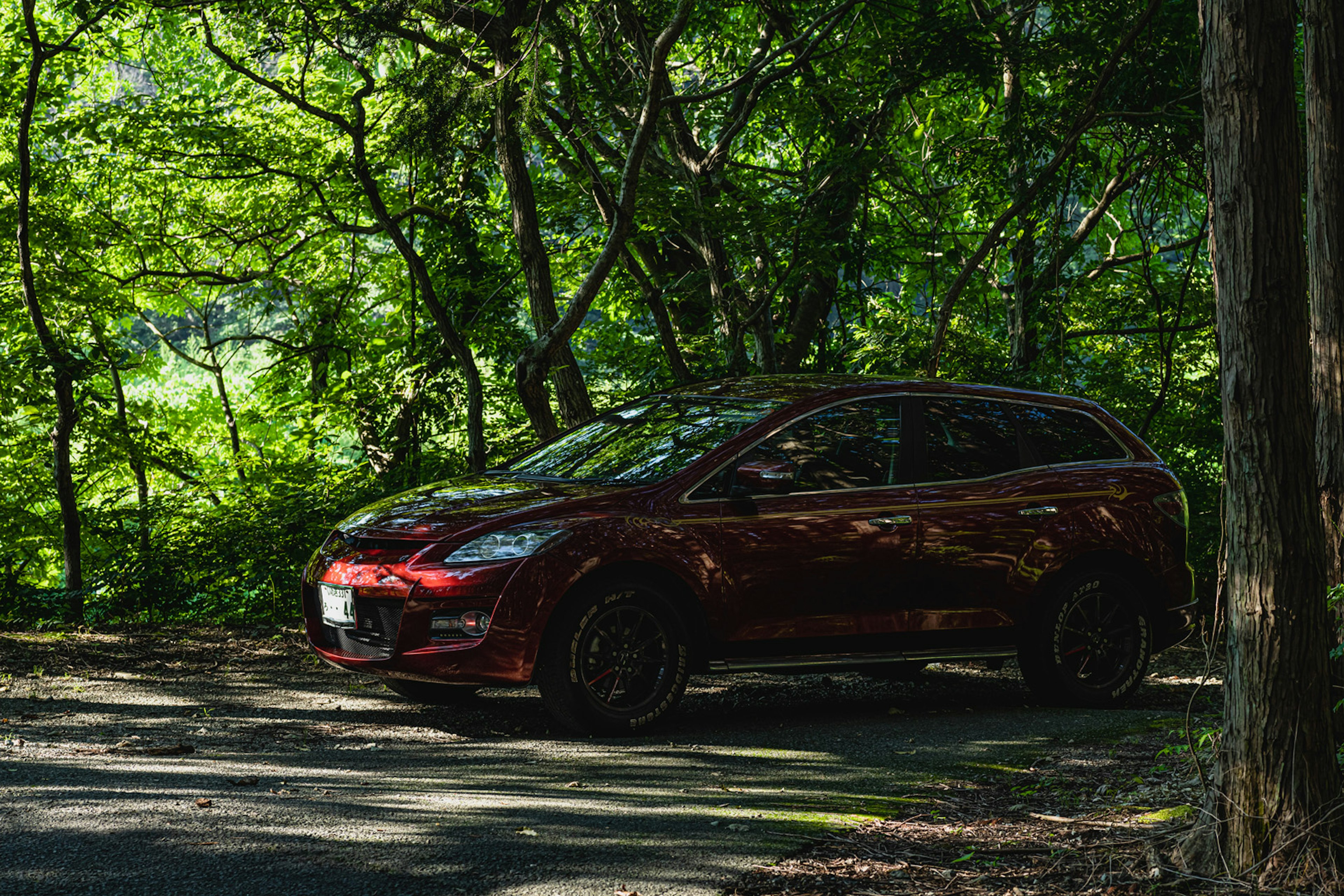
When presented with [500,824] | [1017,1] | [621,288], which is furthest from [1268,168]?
[621,288]

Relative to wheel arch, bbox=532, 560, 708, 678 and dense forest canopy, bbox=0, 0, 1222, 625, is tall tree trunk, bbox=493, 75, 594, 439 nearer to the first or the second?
dense forest canopy, bbox=0, 0, 1222, 625

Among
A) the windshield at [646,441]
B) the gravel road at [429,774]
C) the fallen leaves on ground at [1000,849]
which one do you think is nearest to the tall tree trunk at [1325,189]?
the fallen leaves on ground at [1000,849]

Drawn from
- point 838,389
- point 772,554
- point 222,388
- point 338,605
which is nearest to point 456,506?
point 338,605

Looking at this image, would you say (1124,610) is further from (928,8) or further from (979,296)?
(979,296)

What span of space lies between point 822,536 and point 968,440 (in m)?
1.27

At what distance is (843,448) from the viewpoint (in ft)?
23.1

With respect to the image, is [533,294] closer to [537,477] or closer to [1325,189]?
[537,477]

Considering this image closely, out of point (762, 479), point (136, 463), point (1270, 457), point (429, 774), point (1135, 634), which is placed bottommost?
point (429, 774)

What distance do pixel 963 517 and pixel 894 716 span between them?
1.25 m

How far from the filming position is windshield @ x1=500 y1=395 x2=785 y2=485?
6.82 metres

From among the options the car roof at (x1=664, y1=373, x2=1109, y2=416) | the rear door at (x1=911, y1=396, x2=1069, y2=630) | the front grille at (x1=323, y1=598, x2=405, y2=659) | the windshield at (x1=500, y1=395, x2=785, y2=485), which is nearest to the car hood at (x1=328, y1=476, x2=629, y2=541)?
A: the windshield at (x1=500, y1=395, x2=785, y2=485)

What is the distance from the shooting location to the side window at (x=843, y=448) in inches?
270

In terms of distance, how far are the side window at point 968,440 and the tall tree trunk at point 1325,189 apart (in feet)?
8.04

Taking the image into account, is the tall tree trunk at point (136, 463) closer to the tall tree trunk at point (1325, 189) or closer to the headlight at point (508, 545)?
the headlight at point (508, 545)
